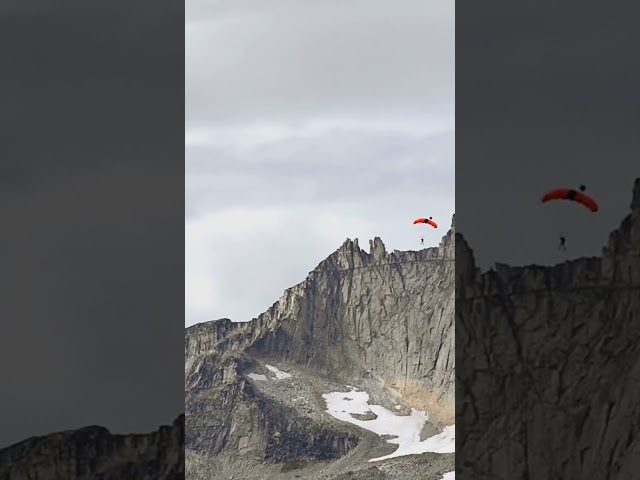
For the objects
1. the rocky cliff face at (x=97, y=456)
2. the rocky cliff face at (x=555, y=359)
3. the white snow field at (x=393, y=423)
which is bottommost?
the white snow field at (x=393, y=423)

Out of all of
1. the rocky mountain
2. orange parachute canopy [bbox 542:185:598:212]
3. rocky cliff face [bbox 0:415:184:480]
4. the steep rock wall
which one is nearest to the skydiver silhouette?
orange parachute canopy [bbox 542:185:598:212]

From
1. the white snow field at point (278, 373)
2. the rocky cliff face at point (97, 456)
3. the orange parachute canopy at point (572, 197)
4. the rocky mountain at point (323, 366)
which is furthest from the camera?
the white snow field at point (278, 373)

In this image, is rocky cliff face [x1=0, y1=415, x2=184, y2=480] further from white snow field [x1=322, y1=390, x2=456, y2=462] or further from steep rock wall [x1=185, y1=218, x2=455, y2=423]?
steep rock wall [x1=185, y1=218, x2=455, y2=423]

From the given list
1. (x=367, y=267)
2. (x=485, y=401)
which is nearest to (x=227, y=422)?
(x=367, y=267)

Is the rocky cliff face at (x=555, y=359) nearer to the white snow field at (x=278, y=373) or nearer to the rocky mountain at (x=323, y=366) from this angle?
the rocky mountain at (x=323, y=366)

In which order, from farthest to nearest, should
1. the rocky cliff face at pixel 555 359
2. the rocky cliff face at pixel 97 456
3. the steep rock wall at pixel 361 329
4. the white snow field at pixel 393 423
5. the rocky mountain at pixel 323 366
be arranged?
1. the steep rock wall at pixel 361 329
2. the rocky mountain at pixel 323 366
3. the white snow field at pixel 393 423
4. the rocky cliff face at pixel 555 359
5. the rocky cliff face at pixel 97 456

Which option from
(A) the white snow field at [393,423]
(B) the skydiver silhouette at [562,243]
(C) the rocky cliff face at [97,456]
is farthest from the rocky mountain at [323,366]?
(C) the rocky cliff face at [97,456]

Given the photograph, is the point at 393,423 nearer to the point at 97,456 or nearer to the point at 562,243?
the point at 562,243
